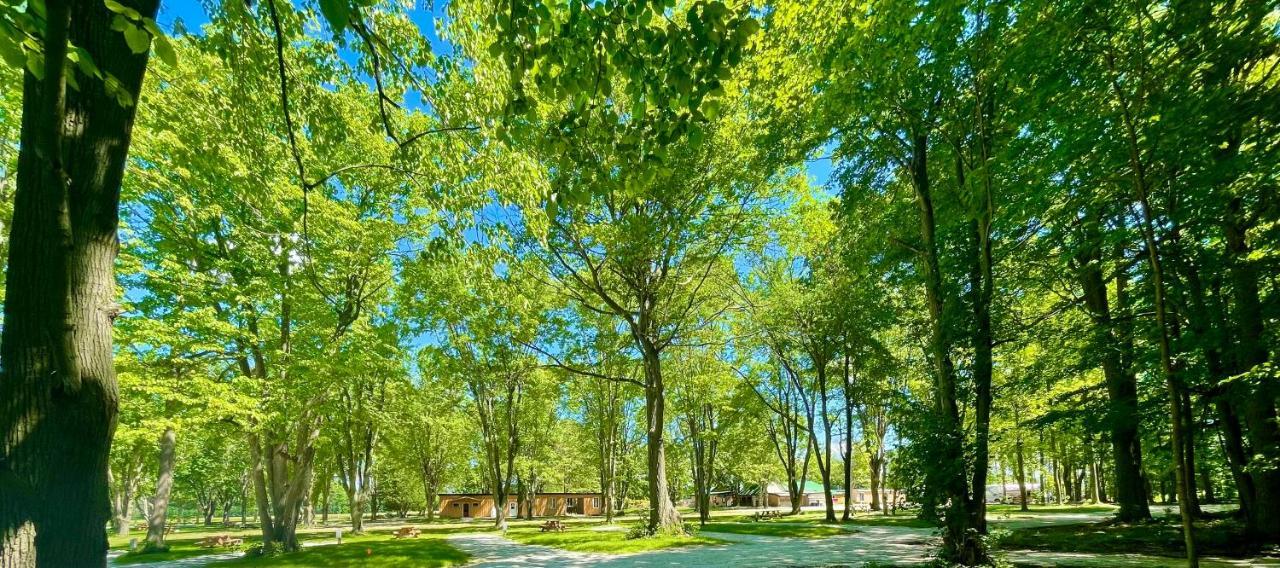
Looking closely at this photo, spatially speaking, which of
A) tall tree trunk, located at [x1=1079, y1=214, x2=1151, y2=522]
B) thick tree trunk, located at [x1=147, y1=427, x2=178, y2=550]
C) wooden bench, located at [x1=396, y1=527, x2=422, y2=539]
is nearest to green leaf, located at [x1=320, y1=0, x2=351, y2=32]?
tall tree trunk, located at [x1=1079, y1=214, x2=1151, y2=522]

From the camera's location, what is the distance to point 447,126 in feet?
17.0

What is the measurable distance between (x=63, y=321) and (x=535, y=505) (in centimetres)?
5267

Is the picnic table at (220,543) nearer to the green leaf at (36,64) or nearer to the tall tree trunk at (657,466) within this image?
the tall tree trunk at (657,466)

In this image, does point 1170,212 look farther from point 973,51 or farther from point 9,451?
point 9,451

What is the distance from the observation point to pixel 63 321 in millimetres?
2250

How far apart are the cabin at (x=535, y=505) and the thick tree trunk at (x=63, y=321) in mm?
49899

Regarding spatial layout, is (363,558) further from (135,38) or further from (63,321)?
(135,38)

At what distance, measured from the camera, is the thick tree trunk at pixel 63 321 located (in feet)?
7.03

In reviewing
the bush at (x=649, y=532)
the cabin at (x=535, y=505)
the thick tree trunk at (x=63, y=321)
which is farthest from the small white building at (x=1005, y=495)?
the thick tree trunk at (x=63, y=321)

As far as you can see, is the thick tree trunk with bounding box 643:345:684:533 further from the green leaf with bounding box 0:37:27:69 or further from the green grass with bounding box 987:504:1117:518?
the green grass with bounding box 987:504:1117:518

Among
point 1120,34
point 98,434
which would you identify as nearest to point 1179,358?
point 1120,34

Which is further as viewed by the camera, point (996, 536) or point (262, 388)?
point (262, 388)

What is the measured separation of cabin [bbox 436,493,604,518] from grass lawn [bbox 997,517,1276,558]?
42.0 m

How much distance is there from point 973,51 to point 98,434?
10201 millimetres
